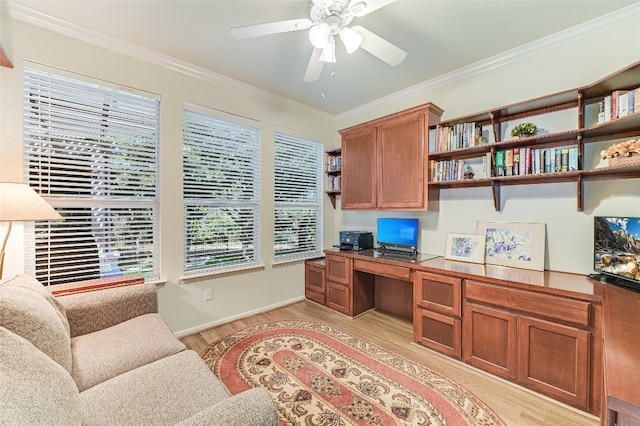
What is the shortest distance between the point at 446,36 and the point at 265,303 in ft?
10.9

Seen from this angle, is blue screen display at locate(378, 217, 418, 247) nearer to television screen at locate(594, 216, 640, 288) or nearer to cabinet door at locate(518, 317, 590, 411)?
cabinet door at locate(518, 317, 590, 411)

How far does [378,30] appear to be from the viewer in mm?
2178

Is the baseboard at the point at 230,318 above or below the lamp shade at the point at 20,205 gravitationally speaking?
below

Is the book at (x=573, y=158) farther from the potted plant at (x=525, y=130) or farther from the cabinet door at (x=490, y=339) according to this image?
the cabinet door at (x=490, y=339)

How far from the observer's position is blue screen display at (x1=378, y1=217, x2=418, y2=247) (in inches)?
121

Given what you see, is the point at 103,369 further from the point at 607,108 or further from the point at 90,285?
the point at 607,108

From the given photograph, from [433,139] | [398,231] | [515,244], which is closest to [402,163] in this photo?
[433,139]

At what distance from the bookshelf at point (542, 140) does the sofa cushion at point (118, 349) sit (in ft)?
8.56

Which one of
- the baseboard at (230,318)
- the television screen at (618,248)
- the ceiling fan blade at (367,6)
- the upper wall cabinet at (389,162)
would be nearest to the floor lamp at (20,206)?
the baseboard at (230,318)

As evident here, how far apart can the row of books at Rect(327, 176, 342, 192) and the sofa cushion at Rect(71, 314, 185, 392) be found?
2.70m

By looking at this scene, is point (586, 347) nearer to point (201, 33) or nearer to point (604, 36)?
point (604, 36)

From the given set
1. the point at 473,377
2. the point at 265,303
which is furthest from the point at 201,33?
the point at 473,377

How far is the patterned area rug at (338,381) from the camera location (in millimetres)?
1700

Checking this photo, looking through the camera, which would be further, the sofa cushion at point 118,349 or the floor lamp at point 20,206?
the floor lamp at point 20,206
